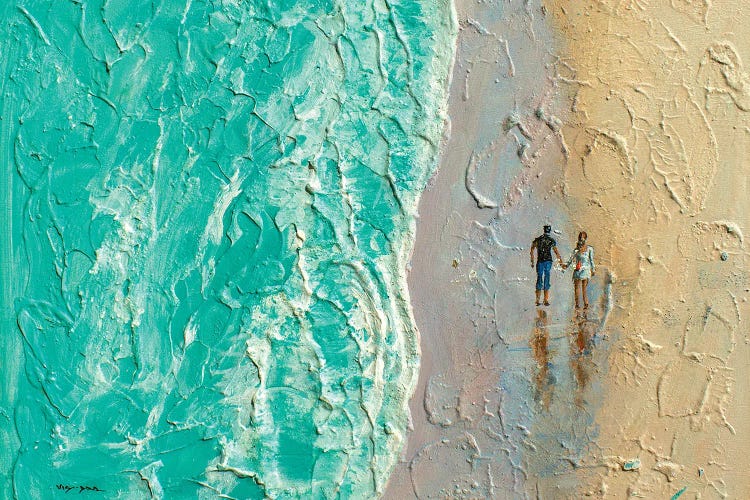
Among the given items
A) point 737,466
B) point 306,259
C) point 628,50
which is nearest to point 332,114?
point 306,259

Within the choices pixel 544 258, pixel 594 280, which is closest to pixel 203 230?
pixel 544 258

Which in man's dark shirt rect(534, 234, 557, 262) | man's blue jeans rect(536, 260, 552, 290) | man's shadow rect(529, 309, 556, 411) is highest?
man's dark shirt rect(534, 234, 557, 262)

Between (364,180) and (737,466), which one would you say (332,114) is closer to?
(364,180)

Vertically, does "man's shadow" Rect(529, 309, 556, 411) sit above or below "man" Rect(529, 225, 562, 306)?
below

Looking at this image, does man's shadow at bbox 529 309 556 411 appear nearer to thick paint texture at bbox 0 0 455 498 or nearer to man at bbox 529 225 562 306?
man at bbox 529 225 562 306

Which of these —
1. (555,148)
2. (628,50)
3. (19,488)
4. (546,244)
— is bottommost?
(19,488)

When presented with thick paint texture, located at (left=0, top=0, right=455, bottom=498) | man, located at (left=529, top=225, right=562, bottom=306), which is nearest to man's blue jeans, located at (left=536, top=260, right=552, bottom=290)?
man, located at (left=529, top=225, right=562, bottom=306)

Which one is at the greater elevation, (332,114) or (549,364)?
(332,114)
